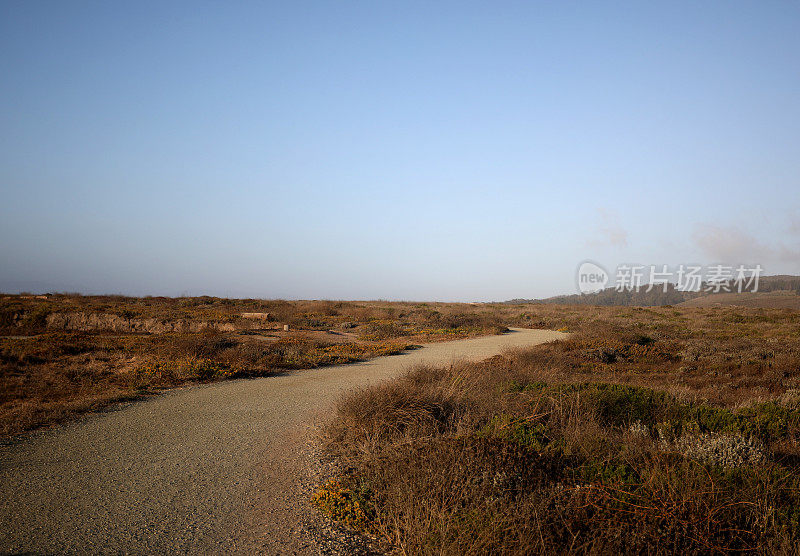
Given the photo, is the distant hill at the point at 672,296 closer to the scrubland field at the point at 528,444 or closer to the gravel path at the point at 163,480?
the scrubland field at the point at 528,444

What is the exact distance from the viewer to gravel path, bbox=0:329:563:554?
391cm

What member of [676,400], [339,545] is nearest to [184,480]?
[339,545]

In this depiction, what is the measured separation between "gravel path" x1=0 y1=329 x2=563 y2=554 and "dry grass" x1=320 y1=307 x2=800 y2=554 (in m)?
0.84

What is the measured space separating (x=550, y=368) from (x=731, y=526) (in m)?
9.45

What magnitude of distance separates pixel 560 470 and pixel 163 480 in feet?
15.0

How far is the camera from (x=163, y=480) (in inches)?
203

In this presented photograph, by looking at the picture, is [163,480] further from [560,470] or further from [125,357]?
[125,357]

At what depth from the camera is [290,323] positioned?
88.0 ft

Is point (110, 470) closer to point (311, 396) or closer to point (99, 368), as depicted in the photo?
point (311, 396)

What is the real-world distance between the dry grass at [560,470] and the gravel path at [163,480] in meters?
0.84

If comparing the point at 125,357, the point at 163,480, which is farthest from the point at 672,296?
the point at 163,480

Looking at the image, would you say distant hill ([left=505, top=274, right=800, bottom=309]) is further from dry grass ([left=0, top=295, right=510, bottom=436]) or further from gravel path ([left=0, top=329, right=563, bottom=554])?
gravel path ([left=0, top=329, right=563, bottom=554])

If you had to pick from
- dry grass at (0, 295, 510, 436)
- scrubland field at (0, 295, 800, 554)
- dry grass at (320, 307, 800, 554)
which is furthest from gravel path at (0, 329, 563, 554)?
dry grass at (0, 295, 510, 436)

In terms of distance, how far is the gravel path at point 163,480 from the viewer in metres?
3.91
